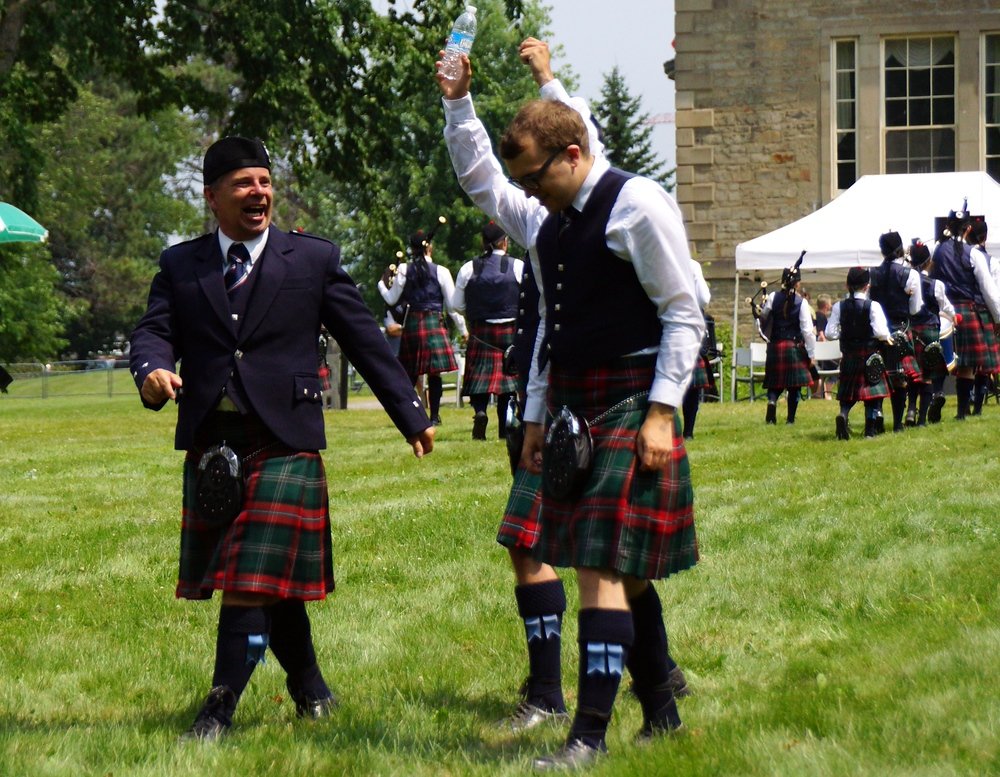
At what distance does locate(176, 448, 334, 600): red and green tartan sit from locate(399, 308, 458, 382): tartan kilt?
11.2 meters

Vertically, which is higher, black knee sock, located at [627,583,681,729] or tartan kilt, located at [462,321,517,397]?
tartan kilt, located at [462,321,517,397]

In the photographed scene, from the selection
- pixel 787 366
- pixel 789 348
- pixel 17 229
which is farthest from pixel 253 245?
pixel 789 348

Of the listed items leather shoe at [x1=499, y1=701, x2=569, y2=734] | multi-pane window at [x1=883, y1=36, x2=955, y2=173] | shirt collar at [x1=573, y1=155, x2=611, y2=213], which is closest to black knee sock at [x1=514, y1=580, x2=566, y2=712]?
leather shoe at [x1=499, y1=701, x2=569, y2=734]

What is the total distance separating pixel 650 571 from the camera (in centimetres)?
405

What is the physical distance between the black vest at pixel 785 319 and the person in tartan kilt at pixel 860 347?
2198mm

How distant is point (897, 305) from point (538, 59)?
34.5 feet

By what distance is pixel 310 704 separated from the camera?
15.7 ft

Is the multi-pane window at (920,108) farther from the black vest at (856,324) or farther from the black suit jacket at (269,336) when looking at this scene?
the black suit jacket at (269,336)

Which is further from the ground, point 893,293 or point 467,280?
point 467,280

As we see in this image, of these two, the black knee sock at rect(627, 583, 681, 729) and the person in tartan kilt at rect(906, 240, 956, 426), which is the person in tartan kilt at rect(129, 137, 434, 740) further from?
the person in tartan kilt at rect(906, 240, 956, 426)

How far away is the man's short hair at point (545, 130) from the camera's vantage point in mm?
4043

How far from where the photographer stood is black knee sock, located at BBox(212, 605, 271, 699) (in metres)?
4.41

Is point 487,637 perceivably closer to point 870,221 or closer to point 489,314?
point 489,314

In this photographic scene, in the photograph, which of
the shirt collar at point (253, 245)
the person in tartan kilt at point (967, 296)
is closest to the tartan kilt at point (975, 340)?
the person in tartan kilt at point (967, 296)
